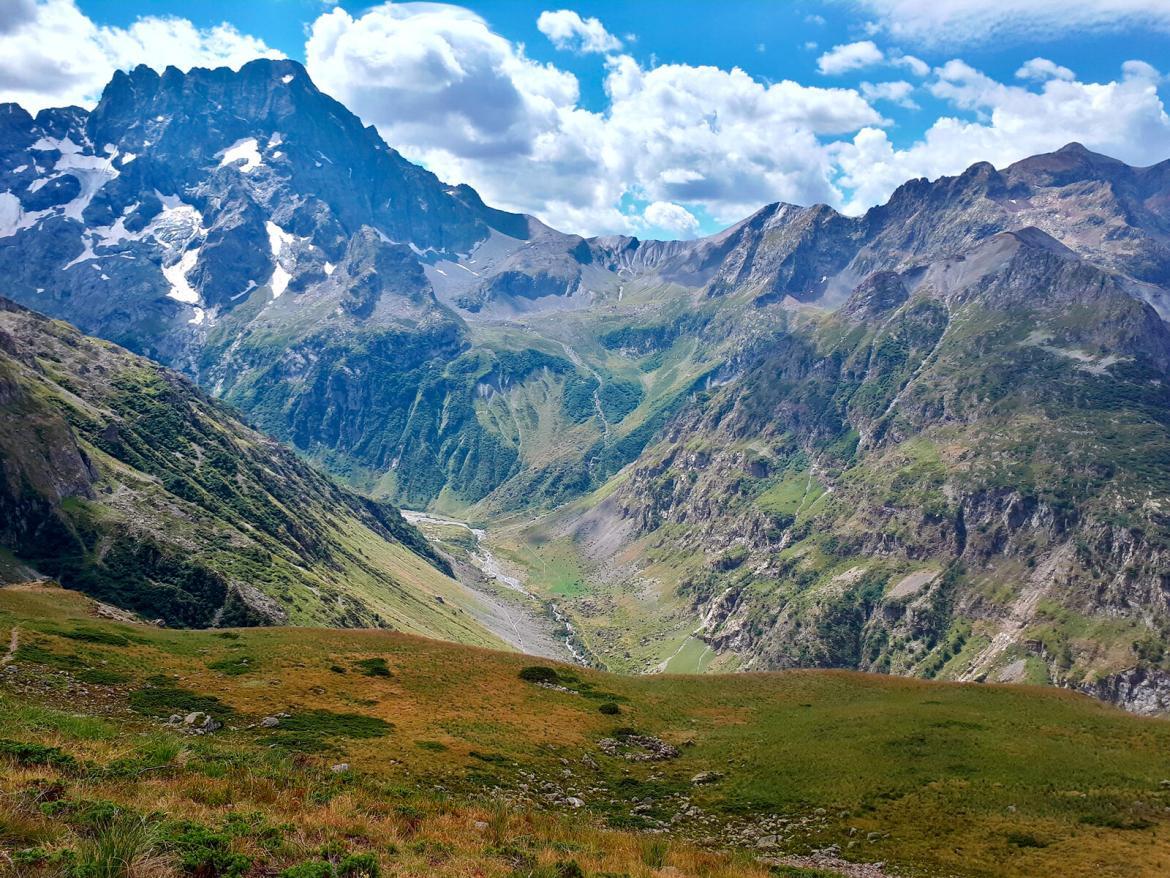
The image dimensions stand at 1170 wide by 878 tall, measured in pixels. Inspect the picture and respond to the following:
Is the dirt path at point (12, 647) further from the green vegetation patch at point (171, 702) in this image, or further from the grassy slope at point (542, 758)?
the green vegetation patch at point (171, 702)

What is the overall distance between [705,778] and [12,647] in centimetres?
5142

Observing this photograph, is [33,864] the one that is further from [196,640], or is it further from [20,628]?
[196,640]

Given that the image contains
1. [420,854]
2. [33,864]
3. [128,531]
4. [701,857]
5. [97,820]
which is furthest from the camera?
[128,531]

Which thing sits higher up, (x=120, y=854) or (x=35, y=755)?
(x=120, y=854)

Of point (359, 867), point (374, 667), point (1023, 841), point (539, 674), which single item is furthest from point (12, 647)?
point (1023, 841)

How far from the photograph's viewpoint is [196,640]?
7075 centimetres

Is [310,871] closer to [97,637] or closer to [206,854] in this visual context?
[206,854]

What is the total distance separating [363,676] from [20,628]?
89.1ft

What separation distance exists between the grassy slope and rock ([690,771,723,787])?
0.83 meters

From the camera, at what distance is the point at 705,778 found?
169ft

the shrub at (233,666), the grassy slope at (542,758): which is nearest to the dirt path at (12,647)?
the grassy slope at (542,758)

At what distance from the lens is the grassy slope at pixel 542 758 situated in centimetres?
2334

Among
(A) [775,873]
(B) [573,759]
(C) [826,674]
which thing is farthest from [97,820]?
(C) [826,674]

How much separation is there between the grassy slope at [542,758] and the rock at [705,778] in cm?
83
